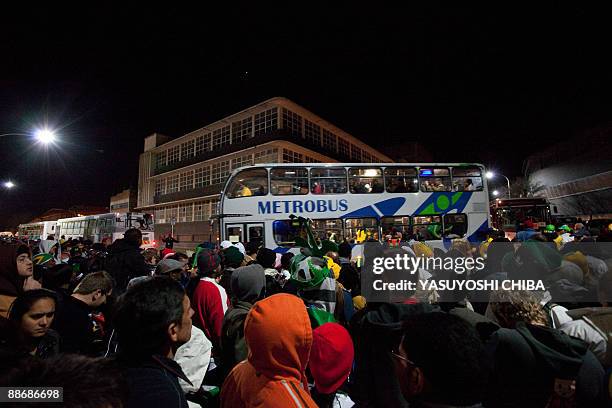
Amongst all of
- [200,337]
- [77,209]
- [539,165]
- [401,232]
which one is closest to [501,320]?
[200,337]

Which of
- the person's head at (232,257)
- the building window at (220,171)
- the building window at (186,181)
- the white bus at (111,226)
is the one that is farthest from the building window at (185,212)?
the person's head at (232,257)

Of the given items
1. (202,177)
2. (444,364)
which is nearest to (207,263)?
(444,364)

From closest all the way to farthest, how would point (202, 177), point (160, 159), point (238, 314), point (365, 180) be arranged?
1. point (238, 314)
2. point (365, 180)
3. point (202, 177)
4. point (160, 159)

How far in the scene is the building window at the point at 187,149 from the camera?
3638cm

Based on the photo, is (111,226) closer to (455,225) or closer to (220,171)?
(220,171)

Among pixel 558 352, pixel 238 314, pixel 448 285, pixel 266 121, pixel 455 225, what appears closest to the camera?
pixel 558 352

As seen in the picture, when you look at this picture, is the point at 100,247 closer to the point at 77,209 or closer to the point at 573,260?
the point at 573,260

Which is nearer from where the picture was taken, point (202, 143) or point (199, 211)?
point (199, 211)

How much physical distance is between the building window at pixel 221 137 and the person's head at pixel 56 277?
95.7 feet

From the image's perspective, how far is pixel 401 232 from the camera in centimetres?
1199

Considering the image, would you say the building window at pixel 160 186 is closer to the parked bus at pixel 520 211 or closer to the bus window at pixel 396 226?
the bus window at pixel 396 226

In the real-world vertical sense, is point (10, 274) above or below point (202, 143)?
below

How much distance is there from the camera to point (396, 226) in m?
12.0

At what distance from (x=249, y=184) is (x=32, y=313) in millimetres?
9604
